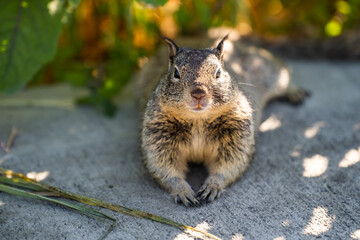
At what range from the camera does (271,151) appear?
3324 millimetres

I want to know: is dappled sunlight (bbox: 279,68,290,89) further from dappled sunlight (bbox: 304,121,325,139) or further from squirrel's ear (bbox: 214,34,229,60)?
squirrel's ear (bbox: 214,34,229,60)

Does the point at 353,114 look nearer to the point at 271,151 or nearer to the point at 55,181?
the point at 271,151

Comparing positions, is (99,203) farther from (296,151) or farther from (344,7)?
(344,7)

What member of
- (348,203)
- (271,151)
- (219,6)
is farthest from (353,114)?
(219,6)

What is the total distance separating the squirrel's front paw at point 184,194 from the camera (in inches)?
104

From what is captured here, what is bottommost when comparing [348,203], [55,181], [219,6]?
[348,203]

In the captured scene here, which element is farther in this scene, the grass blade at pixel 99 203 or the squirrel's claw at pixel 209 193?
the squirrel's claw at pixel 209 193

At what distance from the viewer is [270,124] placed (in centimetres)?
377

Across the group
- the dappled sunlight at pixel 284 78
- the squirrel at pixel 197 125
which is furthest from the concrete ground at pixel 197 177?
the dappled sunlight at pixel 284 78

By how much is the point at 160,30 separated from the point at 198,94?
8.67 ft

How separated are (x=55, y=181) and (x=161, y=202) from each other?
2.93 feet

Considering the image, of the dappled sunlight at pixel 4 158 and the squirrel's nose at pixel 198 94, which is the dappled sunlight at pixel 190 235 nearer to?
the squirrel's nose at pixel 198 94

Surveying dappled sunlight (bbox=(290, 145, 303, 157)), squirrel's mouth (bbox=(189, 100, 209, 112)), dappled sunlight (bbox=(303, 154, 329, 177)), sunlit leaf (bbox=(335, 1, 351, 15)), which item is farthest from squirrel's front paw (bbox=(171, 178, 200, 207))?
sunlit leaf (bbox=(335, 1, 351, 15))

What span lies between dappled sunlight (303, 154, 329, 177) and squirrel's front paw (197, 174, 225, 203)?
0.69 m
